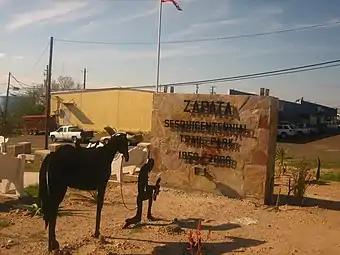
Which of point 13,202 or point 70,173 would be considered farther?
point 13,202

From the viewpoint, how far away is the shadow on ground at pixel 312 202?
1181 cm

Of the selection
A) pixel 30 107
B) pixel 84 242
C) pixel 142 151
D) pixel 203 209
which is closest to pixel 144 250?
pixel 84 242

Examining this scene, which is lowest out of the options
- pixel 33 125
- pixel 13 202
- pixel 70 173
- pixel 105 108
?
pixel 13 202

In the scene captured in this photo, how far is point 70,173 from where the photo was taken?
23.9 ft

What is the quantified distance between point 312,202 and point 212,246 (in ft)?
18.2

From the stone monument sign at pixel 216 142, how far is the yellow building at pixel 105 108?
31.5 metres

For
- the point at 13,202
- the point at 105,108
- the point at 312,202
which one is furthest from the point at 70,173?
the point at 105,108

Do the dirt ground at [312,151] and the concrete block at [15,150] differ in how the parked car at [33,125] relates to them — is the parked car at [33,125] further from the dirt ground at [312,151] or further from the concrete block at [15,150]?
the concrete block at [15,150]

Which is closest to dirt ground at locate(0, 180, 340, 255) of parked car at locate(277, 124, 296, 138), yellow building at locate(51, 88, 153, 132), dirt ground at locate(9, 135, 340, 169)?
dirt ground at locate(9, 135, 340, 169)

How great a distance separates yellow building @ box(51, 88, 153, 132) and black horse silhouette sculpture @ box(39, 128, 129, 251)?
36615 millimetres

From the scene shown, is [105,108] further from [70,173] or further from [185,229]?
[70,173]

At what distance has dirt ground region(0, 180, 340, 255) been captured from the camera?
749 centimetres

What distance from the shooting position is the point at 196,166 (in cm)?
1270

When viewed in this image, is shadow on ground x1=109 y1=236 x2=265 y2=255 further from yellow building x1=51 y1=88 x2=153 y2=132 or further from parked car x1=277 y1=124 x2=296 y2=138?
parked car x1=277 y1=124 x2=296 y2=138
